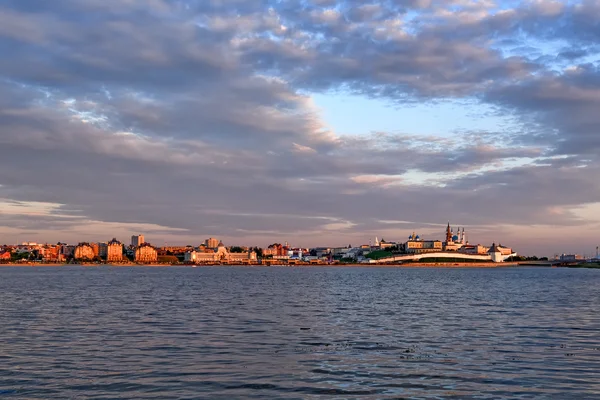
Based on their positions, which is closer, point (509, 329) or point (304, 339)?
point (304, 339)

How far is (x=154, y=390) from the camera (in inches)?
808

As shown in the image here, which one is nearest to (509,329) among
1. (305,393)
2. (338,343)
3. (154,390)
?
(338,343)

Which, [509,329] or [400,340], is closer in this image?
[400,340]

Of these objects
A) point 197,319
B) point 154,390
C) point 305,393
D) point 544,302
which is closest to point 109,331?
point 197,319

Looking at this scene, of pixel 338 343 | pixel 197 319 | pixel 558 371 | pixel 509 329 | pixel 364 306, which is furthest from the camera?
pixel 364 306

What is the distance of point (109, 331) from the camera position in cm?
3497

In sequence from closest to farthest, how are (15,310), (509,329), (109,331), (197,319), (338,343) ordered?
1. (338,343)
2. (109,331)
3. (509,329)
4. (197,319)
5. (15,310)

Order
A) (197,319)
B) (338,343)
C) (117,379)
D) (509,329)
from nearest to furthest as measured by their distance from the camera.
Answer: (117,379) < (338,343) < (509,329) < (197,319)

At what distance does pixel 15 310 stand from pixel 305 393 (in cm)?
3403

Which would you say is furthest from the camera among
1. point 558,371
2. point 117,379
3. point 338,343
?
point 338,343

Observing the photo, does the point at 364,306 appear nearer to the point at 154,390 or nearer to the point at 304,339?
the point at 304,339

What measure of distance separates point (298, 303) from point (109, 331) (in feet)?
78.1

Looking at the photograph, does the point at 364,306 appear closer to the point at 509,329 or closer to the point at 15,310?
the point at 509,329

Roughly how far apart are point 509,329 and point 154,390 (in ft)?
78.7
